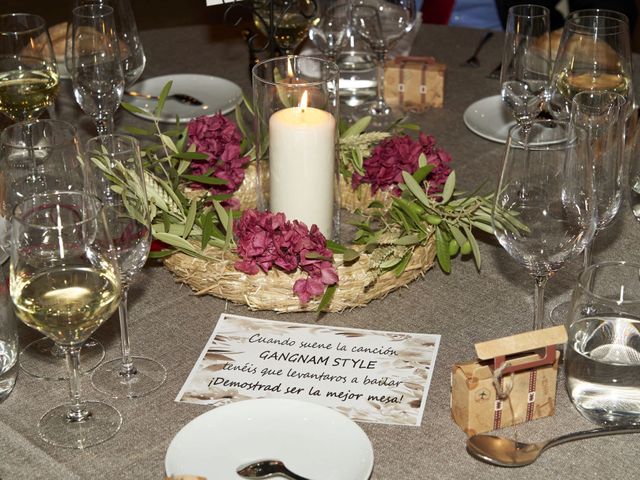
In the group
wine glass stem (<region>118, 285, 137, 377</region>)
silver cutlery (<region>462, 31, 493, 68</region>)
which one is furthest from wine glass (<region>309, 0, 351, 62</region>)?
wine glass stem (<region>118, 285, 137, 377</region>)

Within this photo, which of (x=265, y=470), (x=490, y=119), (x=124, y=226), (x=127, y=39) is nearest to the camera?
(x=265, y=470)

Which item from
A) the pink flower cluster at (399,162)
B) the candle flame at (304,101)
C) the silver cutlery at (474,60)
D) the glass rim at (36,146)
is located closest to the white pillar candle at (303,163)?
the candle flame at (304,101)

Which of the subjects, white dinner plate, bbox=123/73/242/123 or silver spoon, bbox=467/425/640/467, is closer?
silver spoon, bbox=467/425/640/467

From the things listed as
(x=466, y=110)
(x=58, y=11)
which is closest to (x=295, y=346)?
(x=466, y=110)

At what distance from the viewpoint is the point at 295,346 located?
1.12m

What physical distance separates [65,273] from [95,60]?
0.66m

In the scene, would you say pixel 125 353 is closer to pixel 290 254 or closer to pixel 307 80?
pixel 290 254

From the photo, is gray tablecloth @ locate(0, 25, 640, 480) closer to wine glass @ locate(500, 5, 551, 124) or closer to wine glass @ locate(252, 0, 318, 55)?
wine glass @ locate(500, 5, 551, 124)

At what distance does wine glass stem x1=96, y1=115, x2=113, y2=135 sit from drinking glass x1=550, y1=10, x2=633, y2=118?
28.0 inches

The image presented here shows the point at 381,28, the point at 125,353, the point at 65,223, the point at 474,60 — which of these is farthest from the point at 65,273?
the point at 474,60

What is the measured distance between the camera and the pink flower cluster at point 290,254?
3.77ft

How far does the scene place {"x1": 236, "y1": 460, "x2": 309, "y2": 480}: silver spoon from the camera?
890 millimetres

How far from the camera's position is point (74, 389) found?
3.23 ft

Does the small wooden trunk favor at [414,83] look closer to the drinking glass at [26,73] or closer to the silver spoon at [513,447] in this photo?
the drinking glass at [26,73]
